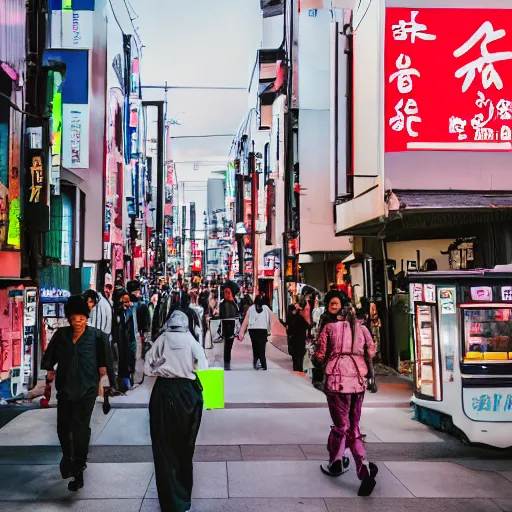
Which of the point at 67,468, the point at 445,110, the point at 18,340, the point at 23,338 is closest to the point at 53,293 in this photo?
the point at 23,338

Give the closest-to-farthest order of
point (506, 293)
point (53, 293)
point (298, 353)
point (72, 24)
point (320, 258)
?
point (506, 293), point (298, 353), point (53, 293), point (72, 24), point (320, 258)

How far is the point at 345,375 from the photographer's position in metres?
7.28

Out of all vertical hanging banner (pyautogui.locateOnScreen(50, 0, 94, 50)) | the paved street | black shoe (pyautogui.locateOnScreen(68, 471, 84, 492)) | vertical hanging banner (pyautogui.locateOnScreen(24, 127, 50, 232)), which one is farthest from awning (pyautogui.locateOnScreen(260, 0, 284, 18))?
black shoe (pyautogui.locateOnScreen(68, 471, 84, 492))

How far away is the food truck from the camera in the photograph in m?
8.85

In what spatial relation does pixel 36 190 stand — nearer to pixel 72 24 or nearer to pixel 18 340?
pixel 18 340

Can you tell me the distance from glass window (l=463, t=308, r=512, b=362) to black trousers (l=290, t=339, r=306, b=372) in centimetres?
746

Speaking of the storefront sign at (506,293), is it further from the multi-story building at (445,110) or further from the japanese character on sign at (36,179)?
the japanese character on sign at (36,179)

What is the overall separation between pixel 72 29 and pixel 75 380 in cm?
1682

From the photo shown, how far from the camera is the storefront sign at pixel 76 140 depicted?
70.2ft

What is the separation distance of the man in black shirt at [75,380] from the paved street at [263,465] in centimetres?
34

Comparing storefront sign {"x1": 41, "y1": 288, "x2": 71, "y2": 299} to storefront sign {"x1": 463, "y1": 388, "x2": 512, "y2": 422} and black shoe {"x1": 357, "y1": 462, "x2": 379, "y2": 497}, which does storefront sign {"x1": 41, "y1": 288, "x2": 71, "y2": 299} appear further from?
black shoe {"x1": 357, "y1": 462, "x2": 379, "y2": 497}

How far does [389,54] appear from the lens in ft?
45.7

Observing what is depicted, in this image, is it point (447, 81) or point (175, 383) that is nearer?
point (175, 383)

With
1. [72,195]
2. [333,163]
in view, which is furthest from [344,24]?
[72,195]
